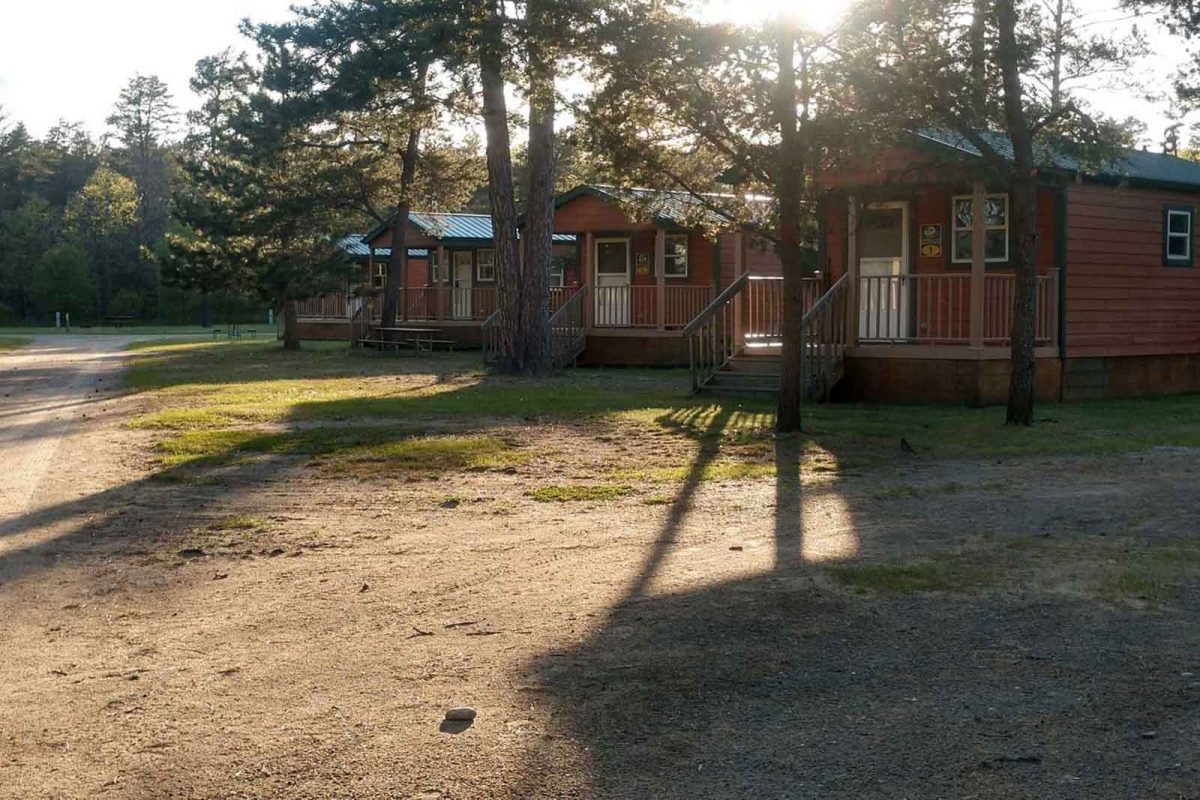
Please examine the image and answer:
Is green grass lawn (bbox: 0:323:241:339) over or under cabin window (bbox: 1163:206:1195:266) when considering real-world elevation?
under

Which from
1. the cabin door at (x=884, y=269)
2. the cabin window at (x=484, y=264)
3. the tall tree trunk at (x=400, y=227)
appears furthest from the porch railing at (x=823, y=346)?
the cabin window at (x=484, y=264)

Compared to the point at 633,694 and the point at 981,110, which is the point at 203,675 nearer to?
the point at 633,694

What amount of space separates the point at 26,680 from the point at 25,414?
13.3m

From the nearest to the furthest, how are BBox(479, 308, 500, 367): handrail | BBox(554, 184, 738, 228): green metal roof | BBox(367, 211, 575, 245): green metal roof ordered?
BBox(554, 184, 738, 228): green metal roof → BBox(479, 308, 500, 367): handrail → BBox(367, 211, 575, 245): green metal roof

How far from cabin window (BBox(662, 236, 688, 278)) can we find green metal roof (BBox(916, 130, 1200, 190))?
36.5 feet

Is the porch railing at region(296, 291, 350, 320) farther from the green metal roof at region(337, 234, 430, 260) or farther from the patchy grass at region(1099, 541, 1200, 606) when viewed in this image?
the patchy grass at region(1099, 541, 1200, 606)

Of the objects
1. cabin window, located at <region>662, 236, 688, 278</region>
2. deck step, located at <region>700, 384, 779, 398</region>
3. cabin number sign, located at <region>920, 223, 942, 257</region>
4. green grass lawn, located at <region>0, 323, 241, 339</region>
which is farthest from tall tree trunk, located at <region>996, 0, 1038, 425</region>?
green grass lawn, located at <region>0, 323, 241, 339</region>

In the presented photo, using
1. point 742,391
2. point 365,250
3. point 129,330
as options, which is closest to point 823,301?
point 742,391

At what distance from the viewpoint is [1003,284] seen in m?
19.3

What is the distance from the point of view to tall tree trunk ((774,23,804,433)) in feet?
45.4

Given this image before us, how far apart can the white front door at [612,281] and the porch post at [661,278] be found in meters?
0.94

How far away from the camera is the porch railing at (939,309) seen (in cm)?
1920

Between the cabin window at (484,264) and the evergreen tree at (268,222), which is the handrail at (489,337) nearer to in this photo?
the evergreen tree at (268,222)

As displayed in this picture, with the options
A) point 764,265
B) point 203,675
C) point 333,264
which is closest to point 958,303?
point 764,265
